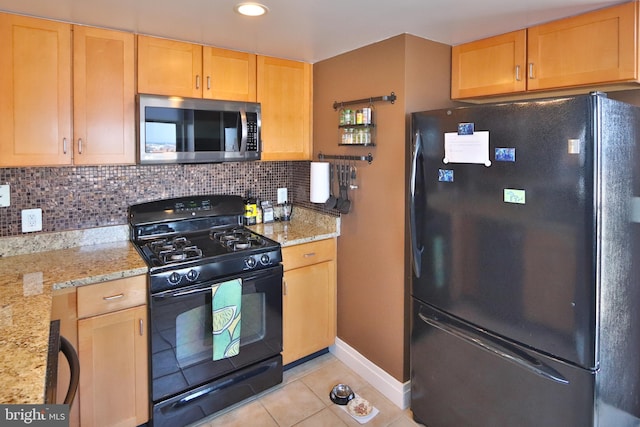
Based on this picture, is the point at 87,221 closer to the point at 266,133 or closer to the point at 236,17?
the point at 266,133

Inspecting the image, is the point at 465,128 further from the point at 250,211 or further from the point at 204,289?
the point at 250,211

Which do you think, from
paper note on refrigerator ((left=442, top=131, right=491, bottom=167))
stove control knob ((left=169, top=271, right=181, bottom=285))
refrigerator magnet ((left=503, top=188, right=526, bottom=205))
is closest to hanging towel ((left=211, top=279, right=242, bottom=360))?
stove control knob ((left=169, top=271, right=181, bottom=285))

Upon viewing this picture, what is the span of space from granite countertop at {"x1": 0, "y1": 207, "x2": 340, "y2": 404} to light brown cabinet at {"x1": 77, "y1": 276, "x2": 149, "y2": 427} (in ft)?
0.29

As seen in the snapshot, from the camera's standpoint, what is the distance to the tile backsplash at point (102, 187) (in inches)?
83.7

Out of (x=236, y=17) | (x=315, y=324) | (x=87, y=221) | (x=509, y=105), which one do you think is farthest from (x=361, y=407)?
(x=236, y=17)

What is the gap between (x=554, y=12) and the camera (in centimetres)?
183

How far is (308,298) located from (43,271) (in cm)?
148

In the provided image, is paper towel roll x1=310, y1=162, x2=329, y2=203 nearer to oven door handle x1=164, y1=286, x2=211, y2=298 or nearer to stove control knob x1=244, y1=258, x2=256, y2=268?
stove control knob x1=244, y1=258, x2=256, y2=268

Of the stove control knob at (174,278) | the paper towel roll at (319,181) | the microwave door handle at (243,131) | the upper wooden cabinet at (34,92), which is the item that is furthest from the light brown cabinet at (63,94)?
the paper towel roll at (319,181)

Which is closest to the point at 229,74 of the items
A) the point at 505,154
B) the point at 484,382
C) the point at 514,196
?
the point at 505,154

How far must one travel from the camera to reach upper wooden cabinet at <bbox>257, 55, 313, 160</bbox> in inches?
105

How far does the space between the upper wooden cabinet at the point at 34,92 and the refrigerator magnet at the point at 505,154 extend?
2.06 meters

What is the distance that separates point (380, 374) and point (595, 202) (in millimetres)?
1615

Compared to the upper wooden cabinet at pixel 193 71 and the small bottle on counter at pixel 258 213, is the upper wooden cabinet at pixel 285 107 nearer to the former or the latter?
the upper wooden cabinet at pixel 193 71
